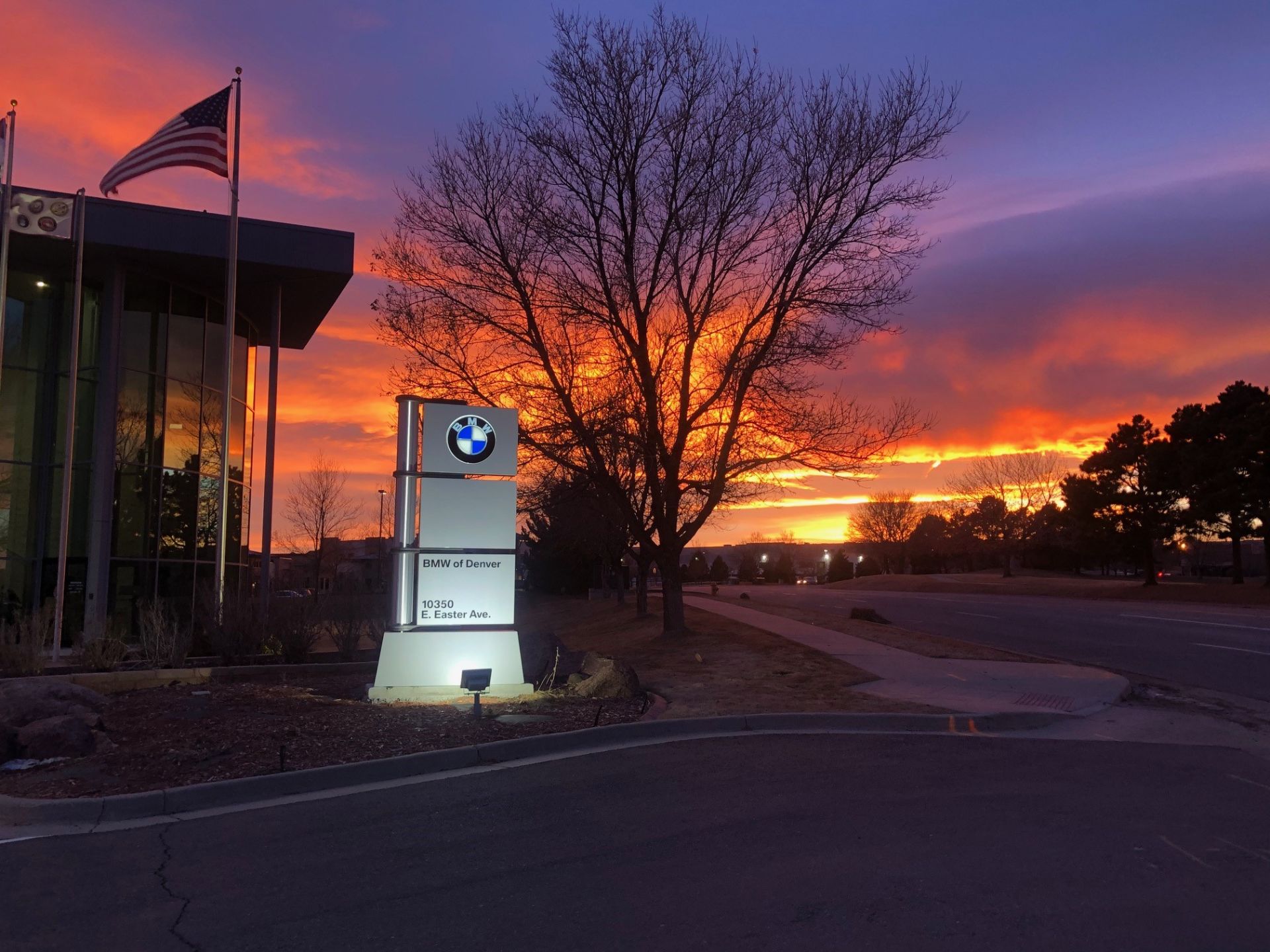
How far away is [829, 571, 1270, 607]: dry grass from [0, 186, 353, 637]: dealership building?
33.1 meters

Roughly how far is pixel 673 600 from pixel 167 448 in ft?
40.5

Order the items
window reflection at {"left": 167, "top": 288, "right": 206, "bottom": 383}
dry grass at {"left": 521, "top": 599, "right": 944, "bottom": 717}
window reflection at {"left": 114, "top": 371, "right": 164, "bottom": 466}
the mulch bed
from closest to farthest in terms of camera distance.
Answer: the mulch bed, dry grass at {"left": 521, "top": 599, "right": 944, "bottom": 717}, window reflection at {"left": 114, "top": 371, "right": 164, "bottom": 466}, window reflection at {"left": 167, "top": 288, "right": 206, "bottom": 383}

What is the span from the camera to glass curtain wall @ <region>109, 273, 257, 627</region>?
23.0 metres

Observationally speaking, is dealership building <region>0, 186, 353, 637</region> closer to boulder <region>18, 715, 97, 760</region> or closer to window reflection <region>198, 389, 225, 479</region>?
window reflection <region>198, 389, 225, 479</region>

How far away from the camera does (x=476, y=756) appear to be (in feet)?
28.7

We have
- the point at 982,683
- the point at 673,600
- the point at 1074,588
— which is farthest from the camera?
the point at 1074,588

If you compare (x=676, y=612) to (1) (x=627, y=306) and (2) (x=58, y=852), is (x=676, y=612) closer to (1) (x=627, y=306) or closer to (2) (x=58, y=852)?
(1) (x=627, y=306)

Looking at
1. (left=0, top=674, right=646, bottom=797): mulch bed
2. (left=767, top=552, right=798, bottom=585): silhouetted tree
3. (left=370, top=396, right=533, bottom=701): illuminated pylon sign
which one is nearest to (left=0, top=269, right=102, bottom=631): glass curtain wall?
(left=0, top=674, right=646, bottom=797): mulch bed

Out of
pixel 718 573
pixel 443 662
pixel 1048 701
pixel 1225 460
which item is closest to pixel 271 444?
pixel 443 662

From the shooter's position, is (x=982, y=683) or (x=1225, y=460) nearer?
(x=982, y=683)

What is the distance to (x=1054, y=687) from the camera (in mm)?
12727

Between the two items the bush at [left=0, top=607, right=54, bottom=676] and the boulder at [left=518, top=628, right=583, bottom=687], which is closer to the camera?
the bush at [left=0, top=607, right=54, bottom=676]

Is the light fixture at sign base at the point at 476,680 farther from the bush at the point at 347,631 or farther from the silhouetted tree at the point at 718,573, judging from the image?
the silhouetted tree at the point at 718,573

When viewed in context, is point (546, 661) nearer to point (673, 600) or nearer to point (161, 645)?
point (673, 600)
